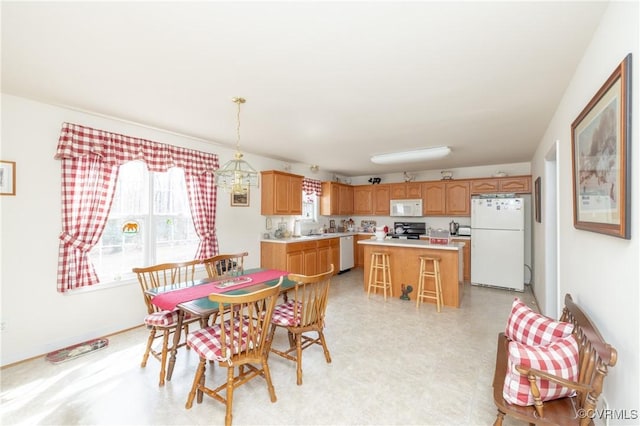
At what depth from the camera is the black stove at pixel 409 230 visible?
6.55m

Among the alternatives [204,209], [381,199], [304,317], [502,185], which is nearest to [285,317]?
[304,317]

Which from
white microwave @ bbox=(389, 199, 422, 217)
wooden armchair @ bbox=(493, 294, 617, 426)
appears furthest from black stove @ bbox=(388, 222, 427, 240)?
wooden armchair @ bbox=(493, 294, 617, 426)

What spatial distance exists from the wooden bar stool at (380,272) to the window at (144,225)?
2.85 m

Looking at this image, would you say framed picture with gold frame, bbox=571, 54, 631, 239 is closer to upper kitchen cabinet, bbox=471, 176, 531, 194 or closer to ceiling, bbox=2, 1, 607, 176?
A: ceiling, bbox=2, 1, 607, 176

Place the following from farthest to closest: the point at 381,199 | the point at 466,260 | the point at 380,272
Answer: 1. the point at 381,199
2. the point at 466,260
3. the point at 380,272

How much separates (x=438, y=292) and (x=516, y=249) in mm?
2121

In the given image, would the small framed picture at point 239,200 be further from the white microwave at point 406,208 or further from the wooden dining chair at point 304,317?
the white microwave at point 406,208

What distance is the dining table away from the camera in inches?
81.7

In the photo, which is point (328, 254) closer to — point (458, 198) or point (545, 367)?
point (458, 198)

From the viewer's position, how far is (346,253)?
21.5 feet

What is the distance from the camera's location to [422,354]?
2.71m

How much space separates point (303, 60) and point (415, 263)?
358 centimetres

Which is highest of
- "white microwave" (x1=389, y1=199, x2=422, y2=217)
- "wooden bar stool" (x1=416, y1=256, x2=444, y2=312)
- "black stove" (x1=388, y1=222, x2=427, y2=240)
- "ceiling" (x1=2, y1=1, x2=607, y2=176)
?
"ceiling" (x1=2, y1=1, x2=607, y2=176)

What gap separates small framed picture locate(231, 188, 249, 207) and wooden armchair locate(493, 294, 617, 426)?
403cm
